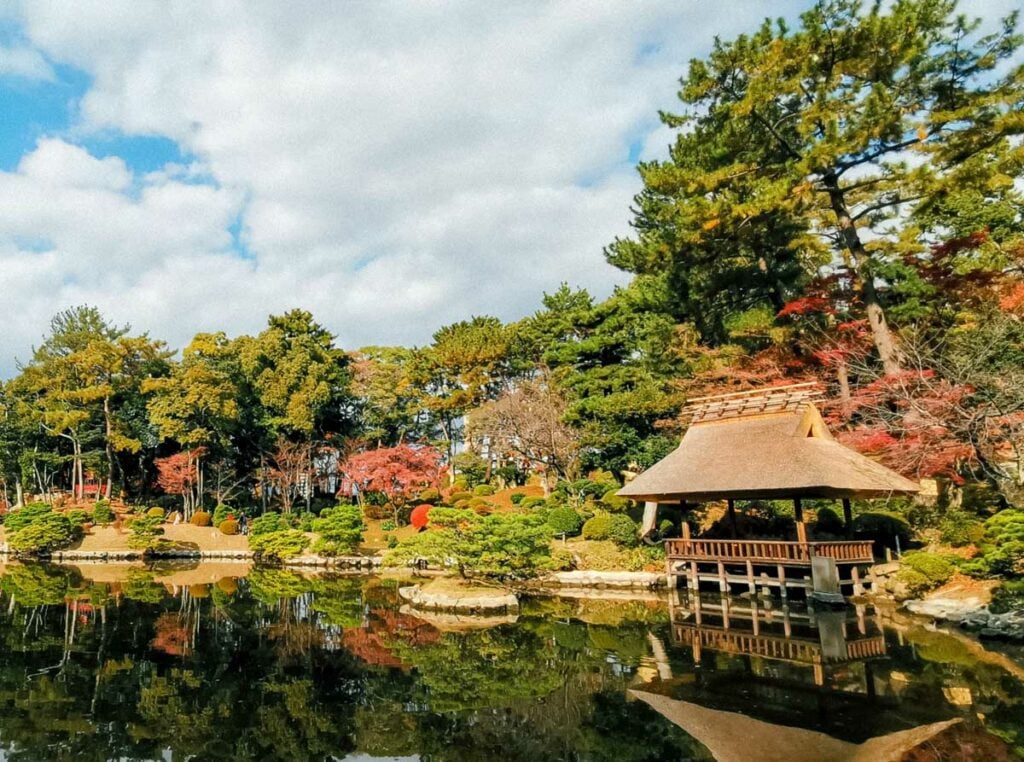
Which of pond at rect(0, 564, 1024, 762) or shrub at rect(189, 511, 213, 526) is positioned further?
shrub at rect(189, 511, 213, 526)

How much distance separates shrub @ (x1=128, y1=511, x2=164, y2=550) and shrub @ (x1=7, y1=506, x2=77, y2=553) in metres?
2.76

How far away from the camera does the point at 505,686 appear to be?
29.7 feet

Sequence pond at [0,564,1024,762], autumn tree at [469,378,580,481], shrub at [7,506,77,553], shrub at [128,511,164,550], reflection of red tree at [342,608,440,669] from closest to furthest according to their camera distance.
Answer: pond at [0,564,1024,762], reflection of red tree at [342,608,440,669], autumn tree at [469,378,580,481], shrub at [7,506,77,553], shrub at [128,511,164,550]

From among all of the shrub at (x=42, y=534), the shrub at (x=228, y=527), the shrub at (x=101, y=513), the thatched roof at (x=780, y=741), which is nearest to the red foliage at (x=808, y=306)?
the thatched roof at (x=780, y=741)

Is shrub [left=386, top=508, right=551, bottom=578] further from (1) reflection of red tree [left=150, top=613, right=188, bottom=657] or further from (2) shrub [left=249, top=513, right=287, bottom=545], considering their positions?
(2) shrub [left=249, top=513, right=287, bottom=545]

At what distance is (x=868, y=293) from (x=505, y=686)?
557 inches

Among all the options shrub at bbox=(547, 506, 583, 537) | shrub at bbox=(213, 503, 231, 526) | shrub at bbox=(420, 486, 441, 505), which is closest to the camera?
shrub at bbox=(547, 506, 583, 537)

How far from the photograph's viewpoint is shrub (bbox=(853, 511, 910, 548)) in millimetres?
16078

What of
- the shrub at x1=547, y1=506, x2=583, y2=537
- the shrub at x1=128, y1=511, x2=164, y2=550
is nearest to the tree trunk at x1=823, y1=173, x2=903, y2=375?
the shrub at x1=547, y1=506, x2=583, y2=537

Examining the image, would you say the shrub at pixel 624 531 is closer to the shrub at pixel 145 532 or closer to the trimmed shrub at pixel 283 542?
the trimmed shrub at pixel 283 542

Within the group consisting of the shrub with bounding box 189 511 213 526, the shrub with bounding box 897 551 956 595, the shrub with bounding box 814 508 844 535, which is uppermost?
the shrub with bounding box 189 511 213 526

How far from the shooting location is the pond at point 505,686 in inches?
271

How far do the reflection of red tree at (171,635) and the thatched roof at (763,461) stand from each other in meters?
10.2

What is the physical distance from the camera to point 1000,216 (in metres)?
26.3
